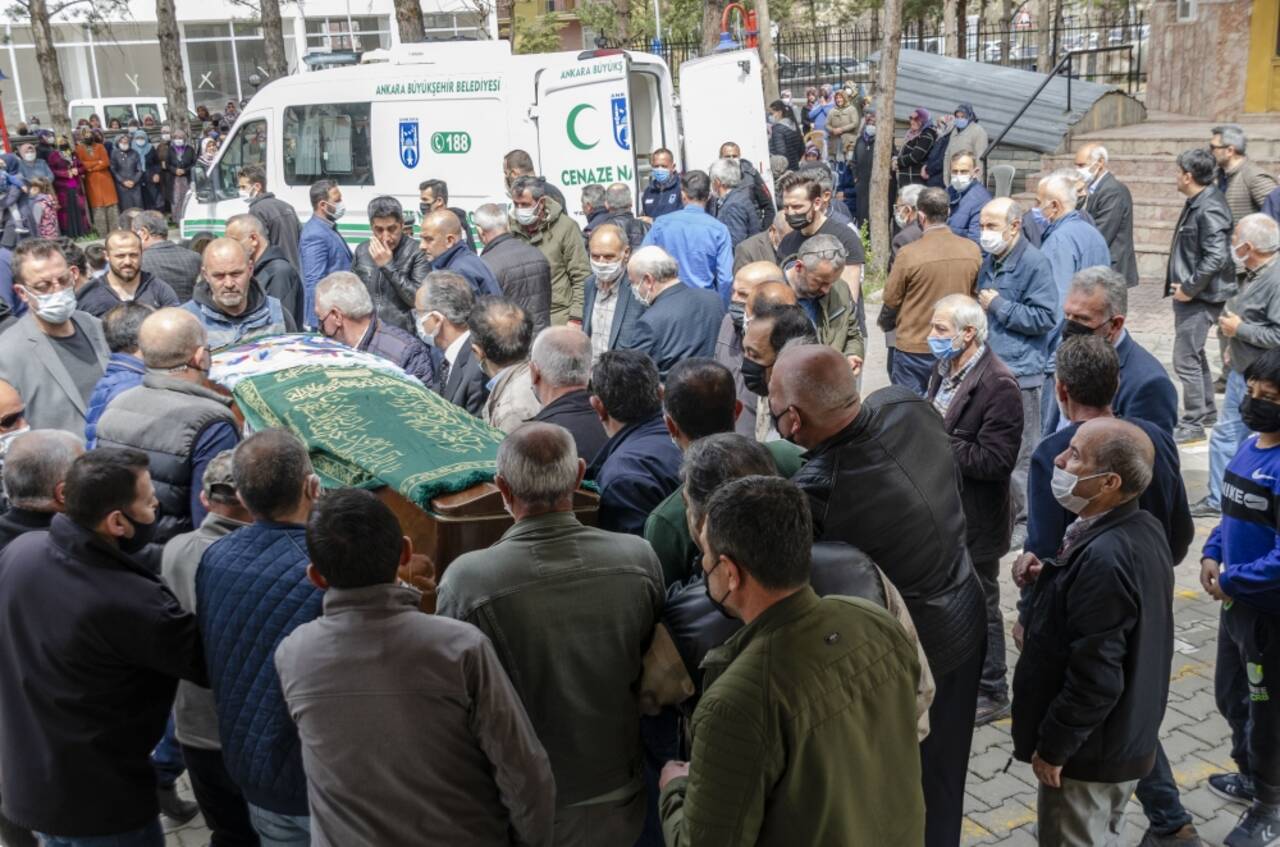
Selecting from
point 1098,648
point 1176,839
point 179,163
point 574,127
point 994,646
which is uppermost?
point 574,127

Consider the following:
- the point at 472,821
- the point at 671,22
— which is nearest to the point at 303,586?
the point at 472,821

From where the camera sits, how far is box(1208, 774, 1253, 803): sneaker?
15.4 ft

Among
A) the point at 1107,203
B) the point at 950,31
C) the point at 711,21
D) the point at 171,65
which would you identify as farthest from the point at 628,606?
the point at 950,31

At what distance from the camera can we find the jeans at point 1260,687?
4.25 meters

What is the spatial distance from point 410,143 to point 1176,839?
968 centimetres

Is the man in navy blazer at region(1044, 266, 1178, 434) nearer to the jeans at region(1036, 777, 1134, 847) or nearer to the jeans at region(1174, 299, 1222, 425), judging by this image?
the jeans at region(1036, 777, 1134, 847)

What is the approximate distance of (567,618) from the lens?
314cm

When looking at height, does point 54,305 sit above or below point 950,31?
below

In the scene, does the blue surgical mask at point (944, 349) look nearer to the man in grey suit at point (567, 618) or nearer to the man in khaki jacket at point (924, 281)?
the man in khaki jacket at point (924, 281)

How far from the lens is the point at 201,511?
4.45 m

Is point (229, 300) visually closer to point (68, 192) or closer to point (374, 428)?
point (374, 428)

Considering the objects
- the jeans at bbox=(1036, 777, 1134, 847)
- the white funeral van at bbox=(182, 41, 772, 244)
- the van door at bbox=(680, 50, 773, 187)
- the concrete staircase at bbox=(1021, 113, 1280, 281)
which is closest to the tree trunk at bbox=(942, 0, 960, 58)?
the concrete staircase at bbox=(1021, 113, 1280, 281)

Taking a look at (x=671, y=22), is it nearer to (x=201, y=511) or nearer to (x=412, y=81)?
(x=412, y=81)

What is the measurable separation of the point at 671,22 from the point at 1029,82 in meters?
17.2
